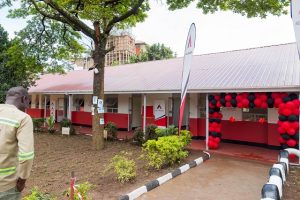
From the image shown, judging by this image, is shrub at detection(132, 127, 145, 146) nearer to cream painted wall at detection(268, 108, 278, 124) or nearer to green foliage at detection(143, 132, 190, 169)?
green foliage at detection(143, 132, 190, 169)

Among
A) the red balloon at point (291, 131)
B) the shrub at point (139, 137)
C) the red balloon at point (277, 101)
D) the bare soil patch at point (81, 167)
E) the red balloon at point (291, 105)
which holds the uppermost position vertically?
the red balloon at point (277, 101)

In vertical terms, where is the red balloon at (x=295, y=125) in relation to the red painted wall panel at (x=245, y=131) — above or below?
above

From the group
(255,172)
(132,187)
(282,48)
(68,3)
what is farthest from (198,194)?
(282,48)

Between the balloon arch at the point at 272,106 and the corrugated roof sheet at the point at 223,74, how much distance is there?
41 cm

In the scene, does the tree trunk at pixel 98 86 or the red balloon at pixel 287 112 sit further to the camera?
the tree trunk at pixel 98 86

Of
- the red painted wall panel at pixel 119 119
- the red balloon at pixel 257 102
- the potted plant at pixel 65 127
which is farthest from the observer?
the red painted wall panel at pixel 119 119

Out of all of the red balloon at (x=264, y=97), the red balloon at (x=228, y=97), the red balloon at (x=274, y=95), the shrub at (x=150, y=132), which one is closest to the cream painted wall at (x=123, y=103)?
the shrub at (x=150, y=132)

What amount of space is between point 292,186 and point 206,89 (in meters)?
4.52

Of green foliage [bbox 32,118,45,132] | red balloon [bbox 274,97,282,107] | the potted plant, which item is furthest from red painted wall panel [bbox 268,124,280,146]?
green foliage [bbox 32,118,45,132]

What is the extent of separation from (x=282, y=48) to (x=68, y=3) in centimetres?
1080

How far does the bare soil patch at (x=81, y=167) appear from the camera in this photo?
6.18 m

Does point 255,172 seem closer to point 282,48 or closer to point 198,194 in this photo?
point 198,194

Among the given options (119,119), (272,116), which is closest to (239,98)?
(272,116)

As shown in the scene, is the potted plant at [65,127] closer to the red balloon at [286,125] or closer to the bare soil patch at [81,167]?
the bare soil patch at [81,167]
